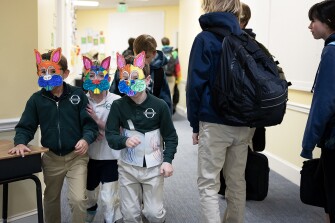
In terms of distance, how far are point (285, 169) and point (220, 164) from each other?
1.99 metres

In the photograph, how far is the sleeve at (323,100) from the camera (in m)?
1.90

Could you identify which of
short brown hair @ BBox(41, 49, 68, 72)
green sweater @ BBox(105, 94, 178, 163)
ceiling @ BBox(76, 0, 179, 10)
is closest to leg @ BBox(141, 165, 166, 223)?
green sweater @ BBox(105, 94, 178, 163)

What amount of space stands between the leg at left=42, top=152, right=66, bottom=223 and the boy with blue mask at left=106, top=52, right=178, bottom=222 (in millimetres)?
350

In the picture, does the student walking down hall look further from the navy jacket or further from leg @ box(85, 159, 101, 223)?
→ leg @ box(85, 159, 101, 223)

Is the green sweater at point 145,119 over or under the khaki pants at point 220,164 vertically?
A: over

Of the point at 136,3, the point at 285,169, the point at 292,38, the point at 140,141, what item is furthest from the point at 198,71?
the point at 136,3

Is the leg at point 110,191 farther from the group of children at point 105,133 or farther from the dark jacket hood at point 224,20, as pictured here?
the dark jacket hood at point 224,20

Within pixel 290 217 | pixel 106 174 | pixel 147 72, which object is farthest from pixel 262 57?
pixel 290 217

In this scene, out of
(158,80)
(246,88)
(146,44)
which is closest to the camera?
(246,88)

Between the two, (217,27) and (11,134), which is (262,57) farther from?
(11,134)

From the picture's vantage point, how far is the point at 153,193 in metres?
2.04

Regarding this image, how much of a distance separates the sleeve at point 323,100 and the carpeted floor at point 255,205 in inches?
38.8

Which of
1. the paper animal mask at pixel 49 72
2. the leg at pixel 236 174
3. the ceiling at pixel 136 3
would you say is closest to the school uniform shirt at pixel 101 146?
the paper animal mask at pixel 49 72

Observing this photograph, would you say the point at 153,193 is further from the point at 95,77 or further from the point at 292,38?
the point at 292,38
